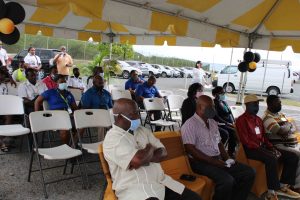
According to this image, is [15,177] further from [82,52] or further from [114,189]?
[82,52]

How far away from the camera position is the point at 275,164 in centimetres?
433

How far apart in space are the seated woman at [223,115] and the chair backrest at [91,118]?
7.30ft

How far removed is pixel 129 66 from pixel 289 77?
1383 cm

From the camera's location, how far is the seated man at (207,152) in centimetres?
372

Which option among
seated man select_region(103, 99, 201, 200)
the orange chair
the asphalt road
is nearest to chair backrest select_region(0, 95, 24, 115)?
the orange chair

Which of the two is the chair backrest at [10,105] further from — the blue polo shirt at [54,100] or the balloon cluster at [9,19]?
the balloon cluster at [9,19]

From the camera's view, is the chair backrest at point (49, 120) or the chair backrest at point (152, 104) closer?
the chair backrest at point (49, 120)

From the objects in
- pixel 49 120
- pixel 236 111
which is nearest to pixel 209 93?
pixel 236 111

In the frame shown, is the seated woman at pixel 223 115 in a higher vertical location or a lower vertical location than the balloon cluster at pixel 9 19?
lower

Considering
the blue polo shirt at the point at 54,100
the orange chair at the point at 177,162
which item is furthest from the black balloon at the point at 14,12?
the orange chair at the point at 177,162

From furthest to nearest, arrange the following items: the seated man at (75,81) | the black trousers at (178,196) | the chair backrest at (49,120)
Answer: the seated man at (75,81), the chair backrest at (49,120), the black trousers at (178,196)

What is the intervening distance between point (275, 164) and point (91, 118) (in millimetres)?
2649

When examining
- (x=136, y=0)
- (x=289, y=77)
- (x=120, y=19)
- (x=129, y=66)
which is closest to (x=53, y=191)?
(x=120, y=19)

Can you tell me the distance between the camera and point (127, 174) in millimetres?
2697
